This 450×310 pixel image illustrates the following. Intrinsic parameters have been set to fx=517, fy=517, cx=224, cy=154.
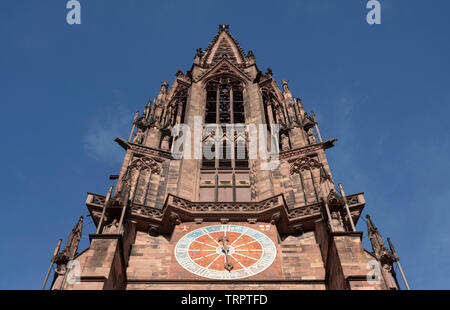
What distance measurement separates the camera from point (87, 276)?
1194 centimetres

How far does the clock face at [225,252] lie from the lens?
14656 millimetres

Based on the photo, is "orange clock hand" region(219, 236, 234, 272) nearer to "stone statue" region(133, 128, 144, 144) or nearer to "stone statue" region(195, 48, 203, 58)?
"stone statue" region(133, 128, 144, 144)

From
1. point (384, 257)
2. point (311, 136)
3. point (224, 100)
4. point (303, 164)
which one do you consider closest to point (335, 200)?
point (384, 257)

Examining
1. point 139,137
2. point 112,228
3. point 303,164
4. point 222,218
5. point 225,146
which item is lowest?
point 112,228

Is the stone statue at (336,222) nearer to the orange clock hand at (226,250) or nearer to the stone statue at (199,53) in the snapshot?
the orange clock hand at (226,250)

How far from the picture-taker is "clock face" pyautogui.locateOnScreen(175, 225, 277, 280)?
1466 cm

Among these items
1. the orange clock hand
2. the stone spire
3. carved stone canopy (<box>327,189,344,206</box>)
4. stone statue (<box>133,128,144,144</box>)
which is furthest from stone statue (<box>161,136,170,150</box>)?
the stone spire

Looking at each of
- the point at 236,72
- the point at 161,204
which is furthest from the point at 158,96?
the point at 161,204

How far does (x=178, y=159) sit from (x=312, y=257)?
25.7 ft

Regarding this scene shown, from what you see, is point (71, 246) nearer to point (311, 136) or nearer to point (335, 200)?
point (335, 200)

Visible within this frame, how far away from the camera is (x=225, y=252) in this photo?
15312 millimetres

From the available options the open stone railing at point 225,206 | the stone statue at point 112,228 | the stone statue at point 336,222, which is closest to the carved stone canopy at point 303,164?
the open stone railing at point 225,206
